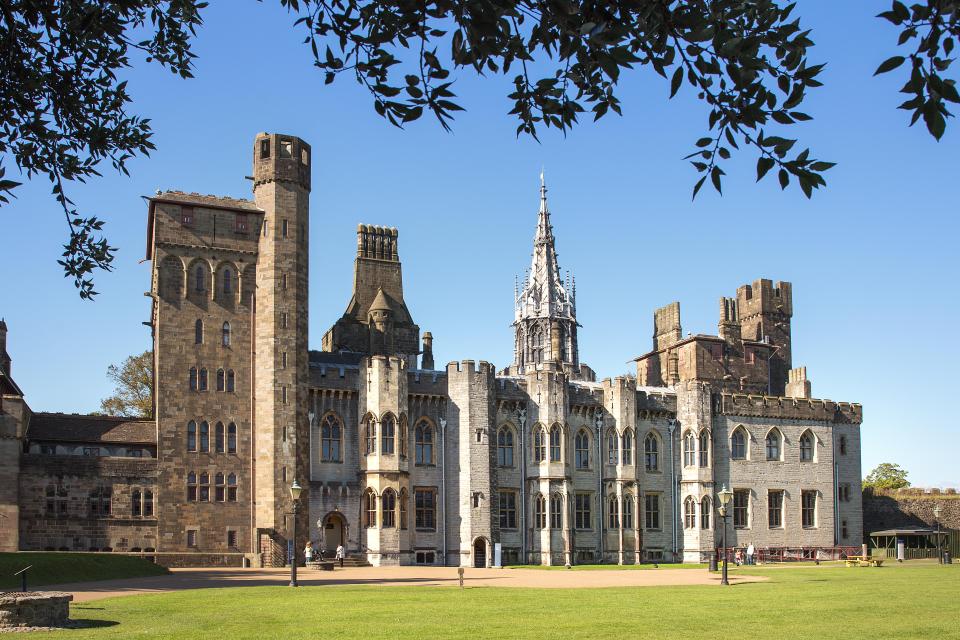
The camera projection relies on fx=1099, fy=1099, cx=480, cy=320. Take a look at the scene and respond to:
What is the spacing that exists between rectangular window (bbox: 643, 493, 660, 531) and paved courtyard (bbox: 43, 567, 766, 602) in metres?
14.5

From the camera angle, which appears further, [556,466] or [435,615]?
[556,466]

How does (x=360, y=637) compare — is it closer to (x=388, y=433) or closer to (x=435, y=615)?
(x=435, y=615)

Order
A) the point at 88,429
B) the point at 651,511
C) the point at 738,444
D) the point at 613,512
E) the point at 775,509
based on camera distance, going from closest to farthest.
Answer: the point at 88,429 < the point at 613,512 < the point at 651,511 < the point at 738,444 < the point at 775,509

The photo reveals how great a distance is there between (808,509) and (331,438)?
29775 millimetres

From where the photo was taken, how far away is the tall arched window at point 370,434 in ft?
178

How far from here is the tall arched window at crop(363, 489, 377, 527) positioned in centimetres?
5372

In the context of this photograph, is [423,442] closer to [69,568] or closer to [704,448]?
[704,448]

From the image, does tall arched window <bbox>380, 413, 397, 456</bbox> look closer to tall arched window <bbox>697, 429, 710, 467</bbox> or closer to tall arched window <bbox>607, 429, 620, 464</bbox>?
tall arched window <bbox>607, 429, 620, 464</bbox>

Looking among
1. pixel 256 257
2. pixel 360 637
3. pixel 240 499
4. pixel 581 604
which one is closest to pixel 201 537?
pixel 240 499

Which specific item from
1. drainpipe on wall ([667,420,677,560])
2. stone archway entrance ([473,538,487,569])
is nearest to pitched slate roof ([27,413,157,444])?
stone archway entrance ([473,538,487,569])

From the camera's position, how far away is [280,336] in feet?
172

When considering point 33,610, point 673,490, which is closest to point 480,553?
point 673,490

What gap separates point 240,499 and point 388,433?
784 centimetres

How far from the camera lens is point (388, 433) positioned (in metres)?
54.7
